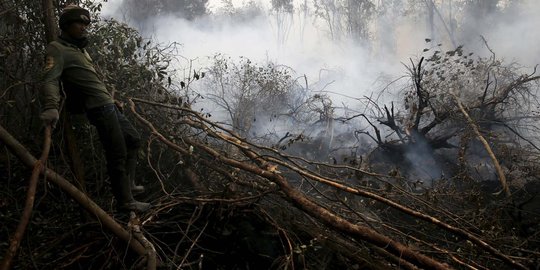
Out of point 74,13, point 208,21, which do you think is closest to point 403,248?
point 74,13

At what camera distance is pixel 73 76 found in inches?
120

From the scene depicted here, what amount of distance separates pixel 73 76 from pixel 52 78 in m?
0.23

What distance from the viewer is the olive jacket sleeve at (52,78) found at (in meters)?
2.74

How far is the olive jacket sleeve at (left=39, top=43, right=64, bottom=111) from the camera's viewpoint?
2743 millimetres

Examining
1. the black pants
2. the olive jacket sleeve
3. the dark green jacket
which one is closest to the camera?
the olive jacket sleeve

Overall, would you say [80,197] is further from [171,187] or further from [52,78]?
[171,187]

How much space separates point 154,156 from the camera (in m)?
4.53

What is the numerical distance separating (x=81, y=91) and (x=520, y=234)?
536 cm

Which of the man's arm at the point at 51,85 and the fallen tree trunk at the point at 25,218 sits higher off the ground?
the man's arm at the point at 51,85

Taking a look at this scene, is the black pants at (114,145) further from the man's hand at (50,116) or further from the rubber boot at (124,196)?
the man's hand at (50,116)

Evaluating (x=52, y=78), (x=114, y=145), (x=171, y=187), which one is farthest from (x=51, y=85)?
(x=171, y=187)

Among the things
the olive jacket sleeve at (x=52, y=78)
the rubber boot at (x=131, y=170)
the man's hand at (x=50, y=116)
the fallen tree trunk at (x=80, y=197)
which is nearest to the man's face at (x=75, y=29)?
the olive jacket sleeve at (x=52, y=78)

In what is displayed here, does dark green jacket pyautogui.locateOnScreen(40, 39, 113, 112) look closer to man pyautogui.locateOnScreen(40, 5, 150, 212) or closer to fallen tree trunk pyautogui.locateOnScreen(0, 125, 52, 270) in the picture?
man pyautogui.locateOnScreen(40, 5, 150, 212)

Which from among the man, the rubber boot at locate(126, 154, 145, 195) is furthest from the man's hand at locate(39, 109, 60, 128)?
the rubber boot at locate(126, 154, 145, 195)
